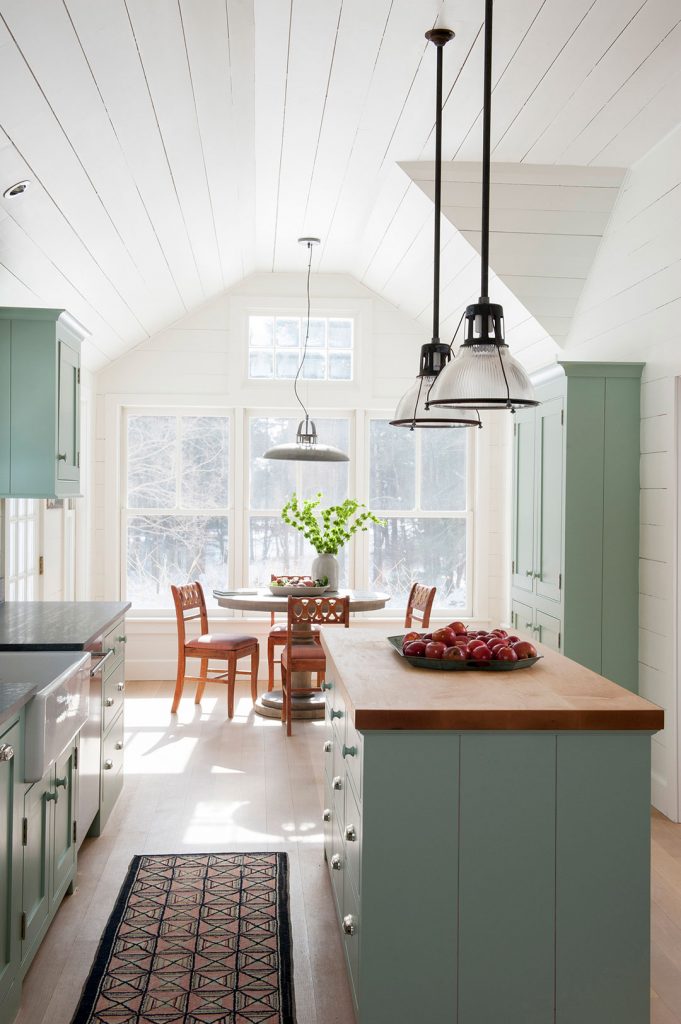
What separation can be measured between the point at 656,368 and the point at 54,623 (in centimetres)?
296

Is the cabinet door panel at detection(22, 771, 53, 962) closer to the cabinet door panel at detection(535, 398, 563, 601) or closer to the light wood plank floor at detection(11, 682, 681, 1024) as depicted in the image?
the light wood plank floor at detection(11, 682, 681, 1024)

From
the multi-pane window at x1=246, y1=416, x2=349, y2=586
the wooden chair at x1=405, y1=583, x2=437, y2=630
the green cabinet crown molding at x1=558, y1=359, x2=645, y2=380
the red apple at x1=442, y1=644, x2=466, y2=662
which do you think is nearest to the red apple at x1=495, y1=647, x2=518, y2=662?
the red apple at x1=442, y1=644, x2=466, y2=662

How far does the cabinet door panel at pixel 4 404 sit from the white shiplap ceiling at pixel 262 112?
251 mm

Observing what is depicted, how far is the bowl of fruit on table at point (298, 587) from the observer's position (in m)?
5.60

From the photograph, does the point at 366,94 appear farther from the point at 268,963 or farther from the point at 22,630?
the point at 268,963

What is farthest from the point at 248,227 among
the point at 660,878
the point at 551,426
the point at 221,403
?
the point at 660,878

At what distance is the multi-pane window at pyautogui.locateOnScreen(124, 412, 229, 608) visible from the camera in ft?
22.8

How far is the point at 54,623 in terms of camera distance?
367 centimetres

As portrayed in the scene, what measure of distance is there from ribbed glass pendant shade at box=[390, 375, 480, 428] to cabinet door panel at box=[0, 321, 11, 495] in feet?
6.15

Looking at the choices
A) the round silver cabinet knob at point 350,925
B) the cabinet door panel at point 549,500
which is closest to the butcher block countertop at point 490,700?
the round silver cabinet knob at point 350,925

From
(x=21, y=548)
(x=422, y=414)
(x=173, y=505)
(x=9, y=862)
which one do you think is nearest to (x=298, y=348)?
(x=173, y=505)

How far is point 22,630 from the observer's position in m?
3.47

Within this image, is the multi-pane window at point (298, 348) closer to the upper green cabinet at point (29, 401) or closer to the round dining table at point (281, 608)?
the round dining table at point (281, 608)

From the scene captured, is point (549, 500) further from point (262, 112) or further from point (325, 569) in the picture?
point (262, 112)
